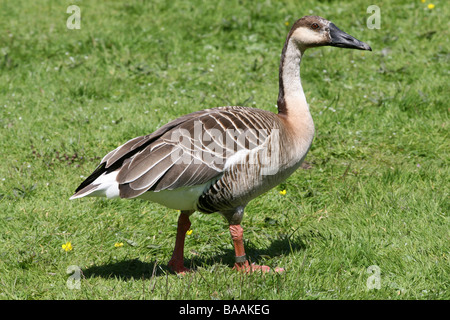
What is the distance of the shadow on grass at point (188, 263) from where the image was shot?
4.44 meters

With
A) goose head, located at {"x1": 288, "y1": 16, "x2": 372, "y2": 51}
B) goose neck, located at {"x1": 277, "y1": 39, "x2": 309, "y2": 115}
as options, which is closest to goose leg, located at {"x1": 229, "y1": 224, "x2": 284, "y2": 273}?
goose neck, located at {"x1": 277, "y1": 39, "x2": 309, "y2": 115}

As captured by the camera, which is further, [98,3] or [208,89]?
[98,3]

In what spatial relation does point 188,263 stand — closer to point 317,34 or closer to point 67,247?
point 67,247

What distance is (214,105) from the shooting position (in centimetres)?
697

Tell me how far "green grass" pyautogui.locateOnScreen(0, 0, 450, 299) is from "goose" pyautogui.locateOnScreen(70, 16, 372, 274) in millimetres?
526

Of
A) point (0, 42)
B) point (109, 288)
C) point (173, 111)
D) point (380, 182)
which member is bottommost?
point (109, 288)

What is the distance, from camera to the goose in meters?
4.11

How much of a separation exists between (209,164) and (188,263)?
101cm

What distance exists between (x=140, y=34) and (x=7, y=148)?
311 centimetres

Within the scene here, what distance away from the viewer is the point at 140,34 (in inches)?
336

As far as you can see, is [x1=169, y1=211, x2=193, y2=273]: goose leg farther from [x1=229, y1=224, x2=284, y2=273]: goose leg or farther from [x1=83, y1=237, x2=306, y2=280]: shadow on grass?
[x1=229, y1=224, x2=284, y2=273]: goose leg
